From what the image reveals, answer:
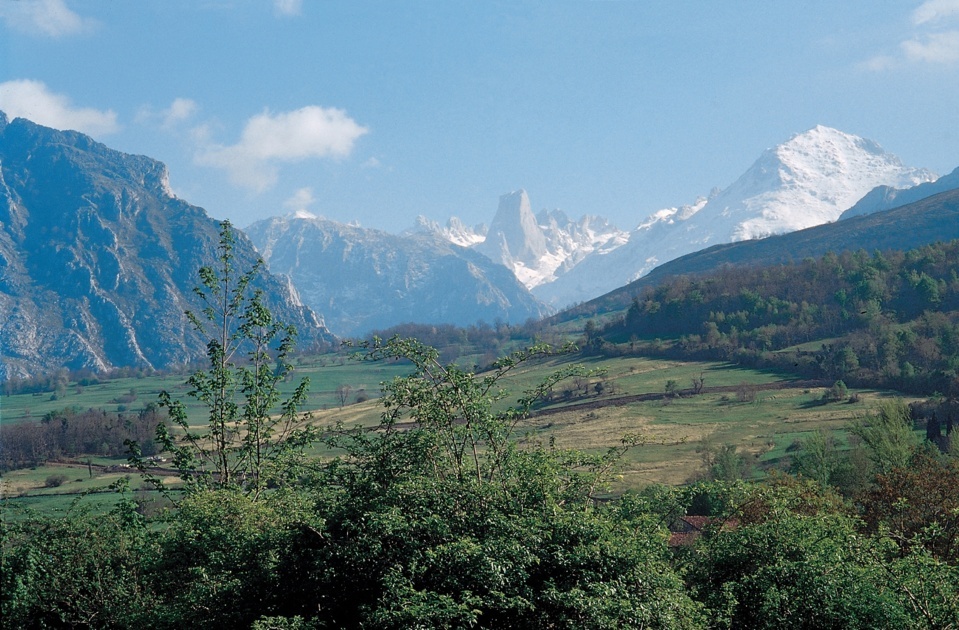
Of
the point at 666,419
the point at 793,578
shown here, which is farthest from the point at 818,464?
the point at 793,578

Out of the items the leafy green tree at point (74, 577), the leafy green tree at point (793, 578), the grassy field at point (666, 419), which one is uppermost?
the leafy green tree at point (74, 577)

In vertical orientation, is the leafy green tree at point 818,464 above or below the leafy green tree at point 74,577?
below

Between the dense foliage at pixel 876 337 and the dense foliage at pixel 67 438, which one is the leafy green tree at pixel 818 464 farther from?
the dense foliage at pixel 67 438

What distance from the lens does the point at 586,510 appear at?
2297 centimetres

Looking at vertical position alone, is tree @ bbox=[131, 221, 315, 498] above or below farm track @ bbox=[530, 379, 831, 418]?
above

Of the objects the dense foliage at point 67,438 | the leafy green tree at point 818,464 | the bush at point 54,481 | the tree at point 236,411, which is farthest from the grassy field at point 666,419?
the tree at point 236,411

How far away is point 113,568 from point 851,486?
63555mm

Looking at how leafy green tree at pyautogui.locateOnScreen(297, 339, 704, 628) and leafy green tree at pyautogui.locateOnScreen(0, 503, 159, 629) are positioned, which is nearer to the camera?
leafy green tree at pyautogui.locateOnScreen(297, 339, 704, 628)

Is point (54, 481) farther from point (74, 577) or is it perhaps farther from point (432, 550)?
point (432, 550)

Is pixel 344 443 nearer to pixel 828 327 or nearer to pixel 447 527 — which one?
pixel 447 527

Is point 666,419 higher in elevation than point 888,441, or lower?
lower

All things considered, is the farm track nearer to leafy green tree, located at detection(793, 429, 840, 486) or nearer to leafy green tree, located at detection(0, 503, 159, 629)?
leafy green tree, located at detection(793, 429, 840, 486)

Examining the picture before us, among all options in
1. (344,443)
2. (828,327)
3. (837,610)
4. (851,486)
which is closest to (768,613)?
(837,610)

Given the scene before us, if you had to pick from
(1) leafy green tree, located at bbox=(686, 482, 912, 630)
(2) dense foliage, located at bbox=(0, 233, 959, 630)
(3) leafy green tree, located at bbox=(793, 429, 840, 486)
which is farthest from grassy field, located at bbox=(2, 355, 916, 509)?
(1) leafy green tree, located at bbox=(686, 482, 912, 630)
